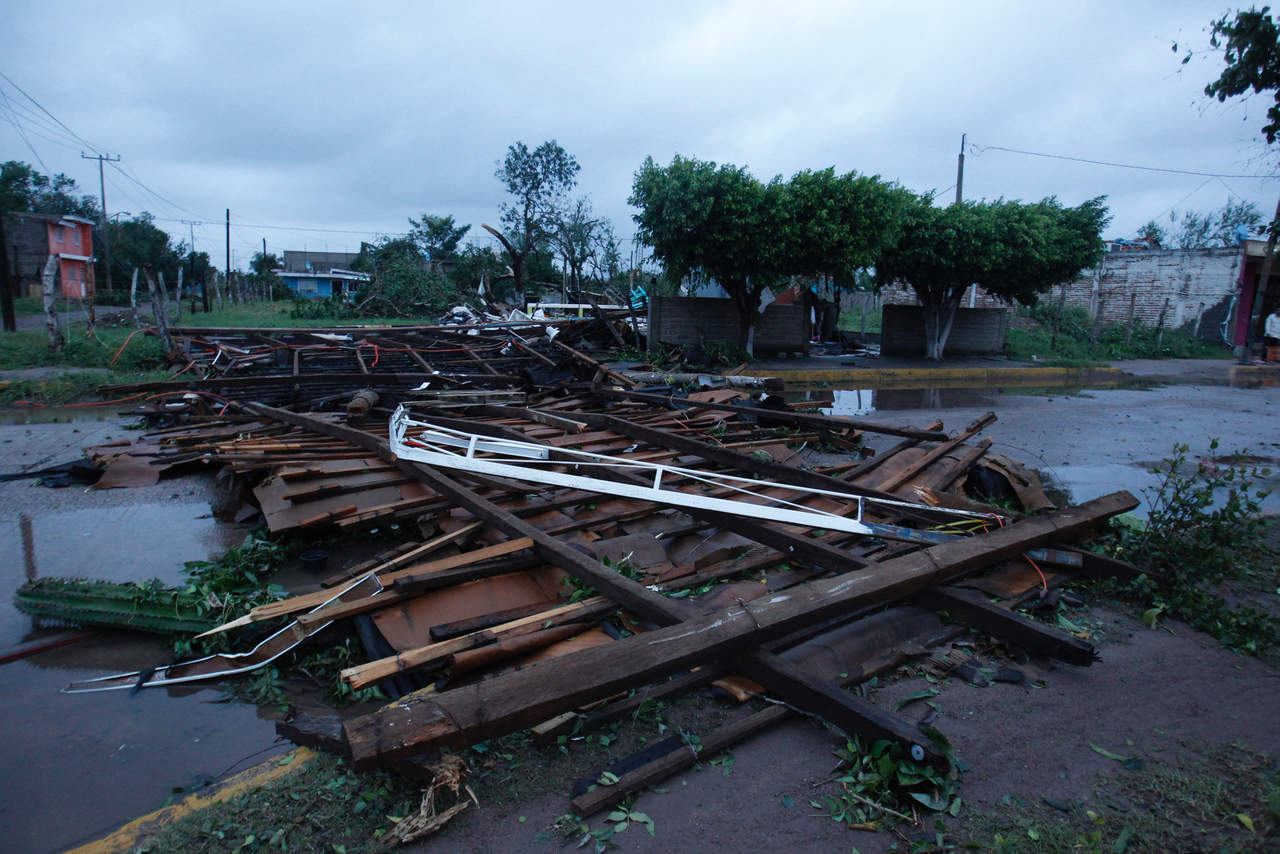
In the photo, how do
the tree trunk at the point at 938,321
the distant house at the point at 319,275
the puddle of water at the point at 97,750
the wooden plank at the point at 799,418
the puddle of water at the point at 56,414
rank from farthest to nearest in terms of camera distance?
the distant house at the point at 319,275 < the tree trunk at the point at 938,321 < the puddle of water at the point at 56,414 < the wooden plank at the point at 799,418 < the puddle of water at the point at 97,750

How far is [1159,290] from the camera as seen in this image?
29703mm

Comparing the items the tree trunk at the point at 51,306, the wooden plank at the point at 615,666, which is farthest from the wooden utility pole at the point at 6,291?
the wooden plank at the point at 615,666

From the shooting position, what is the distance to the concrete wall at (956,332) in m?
21.8

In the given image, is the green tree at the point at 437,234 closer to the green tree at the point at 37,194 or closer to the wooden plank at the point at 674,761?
the green tree at the point at 37,194

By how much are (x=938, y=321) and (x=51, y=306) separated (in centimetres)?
2152

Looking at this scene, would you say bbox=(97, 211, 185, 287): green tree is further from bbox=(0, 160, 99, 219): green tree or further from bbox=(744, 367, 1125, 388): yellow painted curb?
bbox=(744, 367, 1125, 388): yellow painted curb

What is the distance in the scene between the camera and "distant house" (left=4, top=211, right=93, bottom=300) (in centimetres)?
2916

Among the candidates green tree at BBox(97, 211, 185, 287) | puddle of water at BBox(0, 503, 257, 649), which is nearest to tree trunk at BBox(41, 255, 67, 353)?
puddle of water at BBox(0, 503, 257, 649)

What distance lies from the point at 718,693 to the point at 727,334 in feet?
53.4

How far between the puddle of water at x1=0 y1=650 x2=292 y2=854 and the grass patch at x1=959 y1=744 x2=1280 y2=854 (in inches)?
111

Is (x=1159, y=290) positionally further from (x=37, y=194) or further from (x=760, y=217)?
(x=37, y=194)

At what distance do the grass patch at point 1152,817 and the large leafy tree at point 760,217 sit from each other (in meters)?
13.6

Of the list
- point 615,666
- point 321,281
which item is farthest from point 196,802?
point 321,281

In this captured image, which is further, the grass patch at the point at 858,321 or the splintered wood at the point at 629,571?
the grass patch at the point at 858,321
